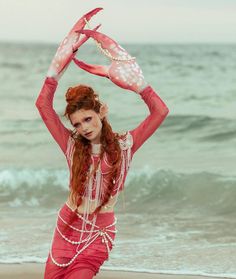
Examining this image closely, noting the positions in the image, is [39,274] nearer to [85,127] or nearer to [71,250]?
[71,250]

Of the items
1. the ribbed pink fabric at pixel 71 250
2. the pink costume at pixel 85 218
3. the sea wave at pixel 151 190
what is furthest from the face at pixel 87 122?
the sea wave at pixel 151 190

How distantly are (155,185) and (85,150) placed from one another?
6685mm

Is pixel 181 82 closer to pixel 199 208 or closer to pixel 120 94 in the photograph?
pixel 120 94

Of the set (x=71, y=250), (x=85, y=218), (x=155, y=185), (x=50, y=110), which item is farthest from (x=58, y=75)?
(x=155, y=185)

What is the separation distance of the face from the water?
2701 mm

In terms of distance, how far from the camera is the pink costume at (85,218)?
4.65 meters

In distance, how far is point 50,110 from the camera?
184 inches

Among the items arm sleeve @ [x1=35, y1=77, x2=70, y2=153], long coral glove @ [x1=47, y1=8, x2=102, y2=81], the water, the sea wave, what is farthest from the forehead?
the sea wave

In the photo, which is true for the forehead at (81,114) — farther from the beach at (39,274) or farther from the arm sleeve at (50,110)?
the beach at (39,274)

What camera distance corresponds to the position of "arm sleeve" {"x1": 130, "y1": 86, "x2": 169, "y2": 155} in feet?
15.2

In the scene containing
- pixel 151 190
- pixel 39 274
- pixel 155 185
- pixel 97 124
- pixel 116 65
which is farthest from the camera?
pixel 155 185

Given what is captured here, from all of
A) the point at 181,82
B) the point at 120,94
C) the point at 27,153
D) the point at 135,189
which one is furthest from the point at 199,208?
the point at 181,82

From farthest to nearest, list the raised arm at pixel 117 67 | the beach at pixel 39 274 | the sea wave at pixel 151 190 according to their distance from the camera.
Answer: the sea wave at pixel 151 190 < the beach at pixel 39 274 < the raised arm at pixel 117 67

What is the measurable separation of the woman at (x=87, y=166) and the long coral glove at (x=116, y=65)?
5cm
